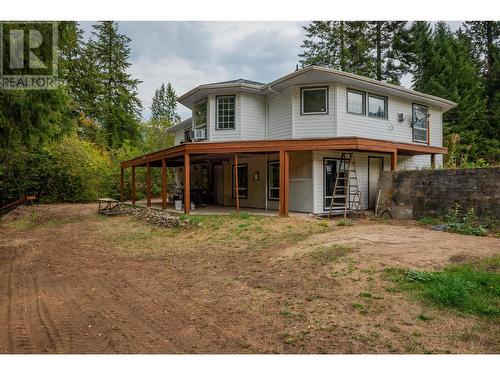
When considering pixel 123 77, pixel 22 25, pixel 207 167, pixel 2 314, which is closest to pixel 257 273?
pixel 2 314

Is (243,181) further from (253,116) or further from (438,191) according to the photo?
(438,191)

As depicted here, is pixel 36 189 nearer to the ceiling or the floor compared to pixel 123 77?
nearer to the floor

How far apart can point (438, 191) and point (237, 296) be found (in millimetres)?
8481

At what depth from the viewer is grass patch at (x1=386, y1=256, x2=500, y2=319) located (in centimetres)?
400

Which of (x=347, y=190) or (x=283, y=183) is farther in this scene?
(x=347, y=190)

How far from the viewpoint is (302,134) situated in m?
12.9

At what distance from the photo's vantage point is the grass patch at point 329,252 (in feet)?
20.3

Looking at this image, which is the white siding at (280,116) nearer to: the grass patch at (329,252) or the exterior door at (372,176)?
the exterior door at (372,176)

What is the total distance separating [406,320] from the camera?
373 centimetres

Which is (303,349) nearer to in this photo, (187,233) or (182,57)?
(187,233)

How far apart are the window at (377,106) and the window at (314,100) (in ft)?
7.69

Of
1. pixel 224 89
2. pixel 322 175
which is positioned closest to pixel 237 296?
pixel 322 175

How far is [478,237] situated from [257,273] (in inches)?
221

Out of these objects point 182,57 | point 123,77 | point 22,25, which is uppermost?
point 123,77
